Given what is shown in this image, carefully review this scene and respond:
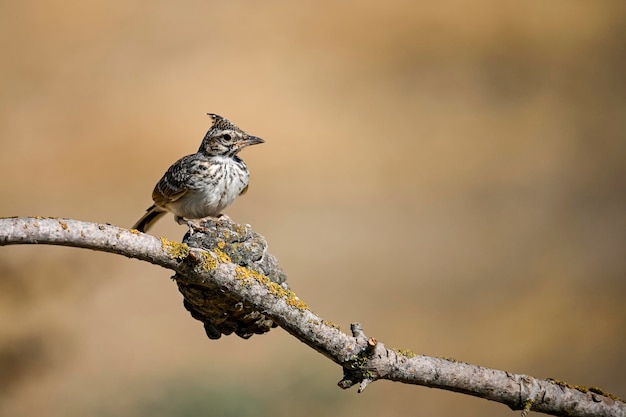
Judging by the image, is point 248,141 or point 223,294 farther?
point 248,141

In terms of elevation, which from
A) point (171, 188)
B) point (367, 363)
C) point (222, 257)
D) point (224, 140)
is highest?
point (224, 140)

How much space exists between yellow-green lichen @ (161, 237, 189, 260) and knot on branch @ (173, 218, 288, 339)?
20 cm

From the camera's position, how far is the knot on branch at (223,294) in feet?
8.71

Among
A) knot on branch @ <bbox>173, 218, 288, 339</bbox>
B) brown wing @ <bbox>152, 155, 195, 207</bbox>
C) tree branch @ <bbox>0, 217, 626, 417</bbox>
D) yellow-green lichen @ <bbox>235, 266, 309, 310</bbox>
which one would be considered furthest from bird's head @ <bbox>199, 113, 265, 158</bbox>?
yellow-green lichen @ <bbox>235, 266, 309, 310</bbox>

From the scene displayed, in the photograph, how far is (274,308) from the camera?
2578 millimetres

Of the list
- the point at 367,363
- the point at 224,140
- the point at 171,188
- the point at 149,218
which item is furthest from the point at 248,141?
the point at 367,363

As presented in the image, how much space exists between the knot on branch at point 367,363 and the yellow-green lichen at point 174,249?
628 millimetres

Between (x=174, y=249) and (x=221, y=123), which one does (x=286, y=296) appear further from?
(x=221, y=123)

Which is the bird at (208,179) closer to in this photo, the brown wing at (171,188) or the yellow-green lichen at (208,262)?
the brown wing at (171,188)

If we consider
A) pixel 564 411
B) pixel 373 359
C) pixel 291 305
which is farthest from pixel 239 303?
pixel 564 411

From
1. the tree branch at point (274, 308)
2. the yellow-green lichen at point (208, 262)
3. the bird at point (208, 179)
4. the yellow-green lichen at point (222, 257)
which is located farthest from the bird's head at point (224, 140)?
the yellow-green lichen at point (208, 262)

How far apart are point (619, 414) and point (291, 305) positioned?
124 cm

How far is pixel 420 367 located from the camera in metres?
2.74

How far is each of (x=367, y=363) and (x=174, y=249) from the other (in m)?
0.72
